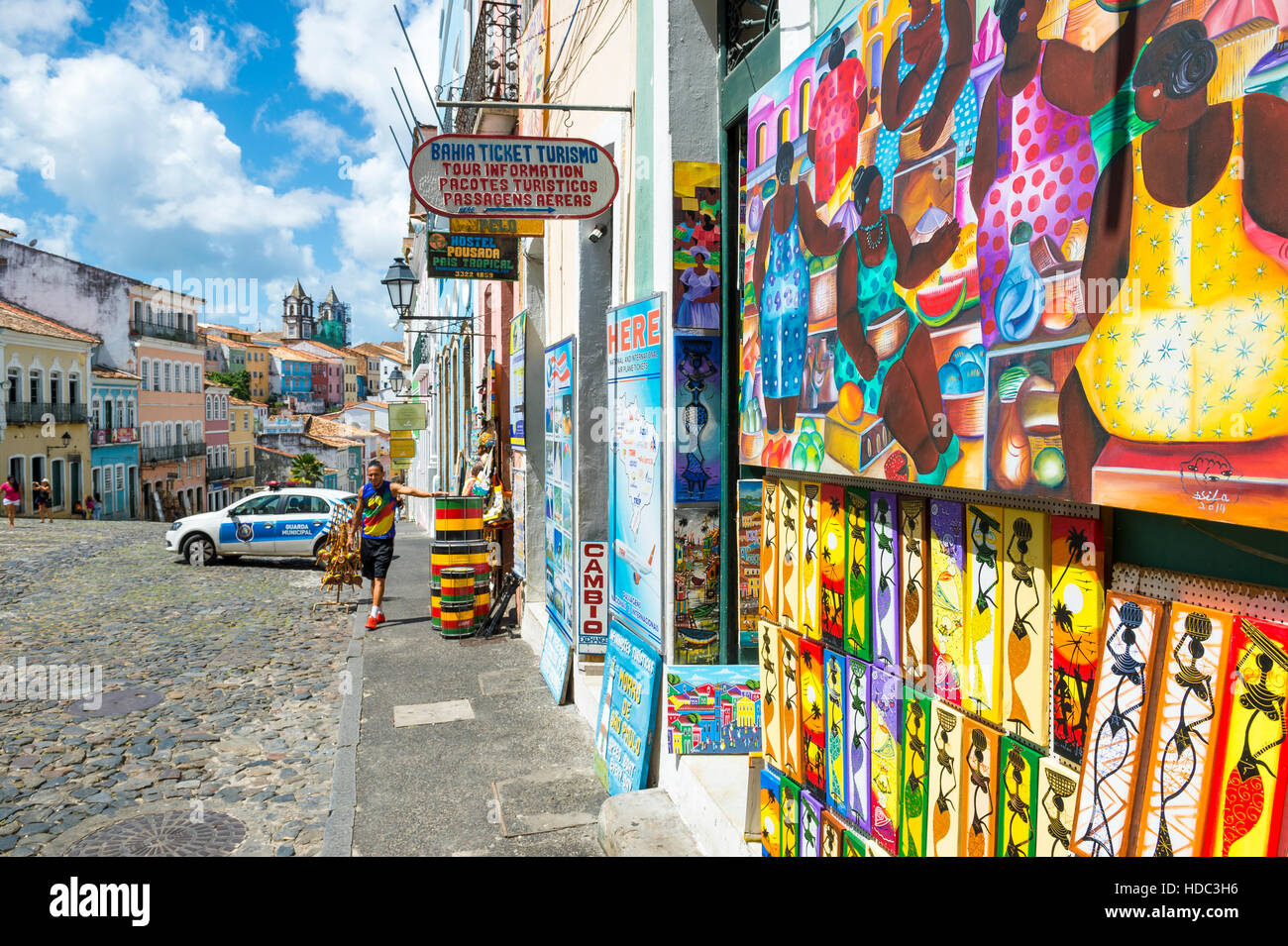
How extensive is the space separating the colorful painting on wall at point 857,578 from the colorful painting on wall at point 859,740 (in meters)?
0.06

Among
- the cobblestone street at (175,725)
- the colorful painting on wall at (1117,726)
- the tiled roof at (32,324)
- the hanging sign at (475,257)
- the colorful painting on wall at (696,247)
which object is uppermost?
the tiled roof at (32,324)

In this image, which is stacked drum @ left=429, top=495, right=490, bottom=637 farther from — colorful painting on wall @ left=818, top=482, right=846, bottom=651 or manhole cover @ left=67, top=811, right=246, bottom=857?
colorful painting on wall @ left=818, top=482, right=846, bottom=651

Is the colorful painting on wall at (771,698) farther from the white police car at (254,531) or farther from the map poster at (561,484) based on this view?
the white police car at (254,531)

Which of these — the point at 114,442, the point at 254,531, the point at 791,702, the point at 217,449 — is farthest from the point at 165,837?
the point at 217,449

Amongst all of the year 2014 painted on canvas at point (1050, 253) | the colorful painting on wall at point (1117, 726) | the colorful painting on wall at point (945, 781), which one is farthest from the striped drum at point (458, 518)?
the colorful painting on wall at point (1117, 726)

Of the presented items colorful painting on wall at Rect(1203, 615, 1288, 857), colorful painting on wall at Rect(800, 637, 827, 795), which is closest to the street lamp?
colorful painting on wall at Rect(800, 637, 827, 795)

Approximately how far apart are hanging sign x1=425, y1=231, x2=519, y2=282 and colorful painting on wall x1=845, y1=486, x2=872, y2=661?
927 centimetres

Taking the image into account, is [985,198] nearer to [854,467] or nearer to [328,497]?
→ [854,467]

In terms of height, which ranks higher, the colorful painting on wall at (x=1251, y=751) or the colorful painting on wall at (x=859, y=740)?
the colorful painting on wall at (x=1251, y=751)

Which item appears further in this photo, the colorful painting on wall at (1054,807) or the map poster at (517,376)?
the map poster at (517,376)

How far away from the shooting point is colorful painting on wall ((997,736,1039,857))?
2.34m

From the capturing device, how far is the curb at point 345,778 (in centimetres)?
499

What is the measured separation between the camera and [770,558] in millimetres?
3775
